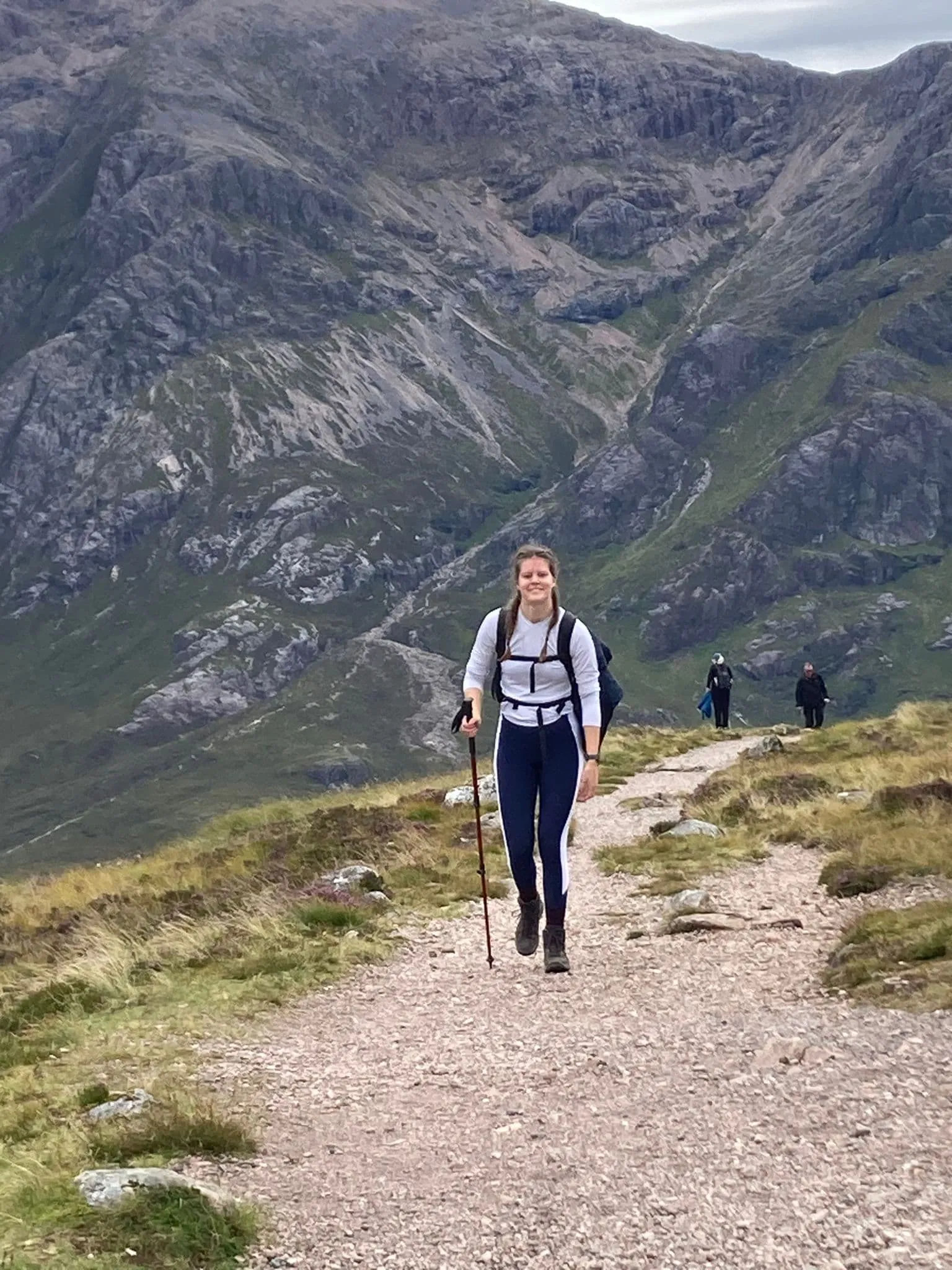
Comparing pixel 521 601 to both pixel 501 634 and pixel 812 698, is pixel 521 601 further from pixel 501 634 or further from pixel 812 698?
pixel 812 698

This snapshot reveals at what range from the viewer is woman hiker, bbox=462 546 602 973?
1377cm

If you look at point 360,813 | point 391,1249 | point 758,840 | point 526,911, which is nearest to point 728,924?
point 526,911

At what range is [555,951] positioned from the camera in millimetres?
14461

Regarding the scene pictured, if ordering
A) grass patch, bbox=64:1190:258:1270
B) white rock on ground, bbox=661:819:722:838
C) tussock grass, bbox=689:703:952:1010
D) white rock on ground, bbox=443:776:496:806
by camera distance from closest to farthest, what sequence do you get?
grass patch, bbox=64:1190:258:1270 < tussock grass, bbox=689:703:952:1010 < white rock on ground, bbox=661:819:722:838 < white rock on ground, bbox=443:776:496:806

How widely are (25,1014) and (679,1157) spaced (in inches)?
338

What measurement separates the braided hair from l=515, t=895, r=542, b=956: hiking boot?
A: 2809 mm

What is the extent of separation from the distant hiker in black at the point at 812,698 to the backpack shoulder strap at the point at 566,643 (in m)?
37.0

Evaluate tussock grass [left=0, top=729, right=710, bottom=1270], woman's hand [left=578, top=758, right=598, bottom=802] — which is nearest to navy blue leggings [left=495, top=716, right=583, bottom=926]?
woman's hand [left=578, top=758, right=598, bottom=802]

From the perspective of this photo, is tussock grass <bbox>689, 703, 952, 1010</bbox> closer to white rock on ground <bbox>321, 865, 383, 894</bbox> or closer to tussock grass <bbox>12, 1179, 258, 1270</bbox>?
white rock on ground <bbox>321, 865, 383, 894</bbox>

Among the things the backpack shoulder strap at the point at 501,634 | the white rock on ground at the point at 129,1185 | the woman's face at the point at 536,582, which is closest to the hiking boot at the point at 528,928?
the backpack shoulder strap at the point at 501,634

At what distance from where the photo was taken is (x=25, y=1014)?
14906 mm

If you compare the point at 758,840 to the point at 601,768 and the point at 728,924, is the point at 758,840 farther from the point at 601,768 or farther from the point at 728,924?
the point at 601,768

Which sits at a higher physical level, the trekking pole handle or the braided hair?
the braided hair

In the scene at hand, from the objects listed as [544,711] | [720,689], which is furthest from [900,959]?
[720,689]
